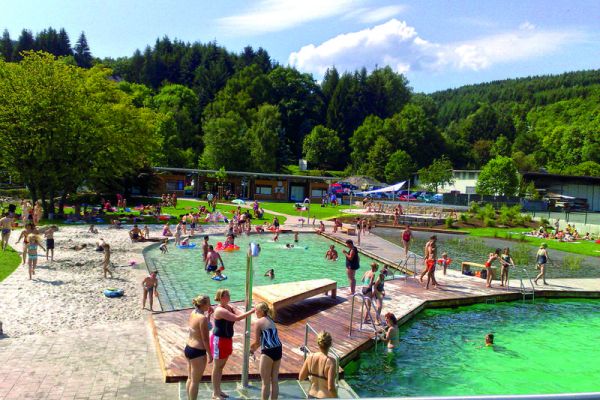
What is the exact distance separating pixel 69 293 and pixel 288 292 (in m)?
7.03

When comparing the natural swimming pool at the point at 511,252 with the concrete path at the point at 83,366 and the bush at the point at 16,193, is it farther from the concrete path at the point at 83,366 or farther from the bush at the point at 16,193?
the bush at the point at 16,193

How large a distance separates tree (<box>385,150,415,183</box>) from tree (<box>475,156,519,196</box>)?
22911 mm

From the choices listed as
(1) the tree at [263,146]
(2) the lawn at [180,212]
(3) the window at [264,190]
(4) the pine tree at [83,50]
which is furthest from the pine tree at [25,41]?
(2) the lawn at [180,212]

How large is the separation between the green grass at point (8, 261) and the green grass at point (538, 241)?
29470 millimetres

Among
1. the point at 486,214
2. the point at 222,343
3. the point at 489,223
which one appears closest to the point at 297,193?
the point at 486,214

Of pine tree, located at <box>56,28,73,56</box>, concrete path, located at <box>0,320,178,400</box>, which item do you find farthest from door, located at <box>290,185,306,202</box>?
pine tree, located at <box>56,28,73,56</box>

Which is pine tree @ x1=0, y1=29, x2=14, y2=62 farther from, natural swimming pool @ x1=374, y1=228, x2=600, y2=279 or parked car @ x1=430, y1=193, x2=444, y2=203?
natural swimming pool @ x1=374, y1=228, x2=600, y2=279

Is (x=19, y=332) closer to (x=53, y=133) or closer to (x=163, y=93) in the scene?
(x=53, y=133)

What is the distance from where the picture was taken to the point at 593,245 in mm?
32500

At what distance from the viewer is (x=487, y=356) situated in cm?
1220

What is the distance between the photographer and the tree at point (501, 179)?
58219 millimetres

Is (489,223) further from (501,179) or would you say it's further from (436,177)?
(436,177)

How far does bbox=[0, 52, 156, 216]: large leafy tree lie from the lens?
32.9 meters

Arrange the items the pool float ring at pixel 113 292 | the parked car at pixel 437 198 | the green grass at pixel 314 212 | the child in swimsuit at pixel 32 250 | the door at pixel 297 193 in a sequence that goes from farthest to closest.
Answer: the parked car at pixel 437 198
the door at pixel 297 193
the green grass at pixel 314 212
the child in swimsuit at pixel 32 250
the pool float ring at pixel 113 292
